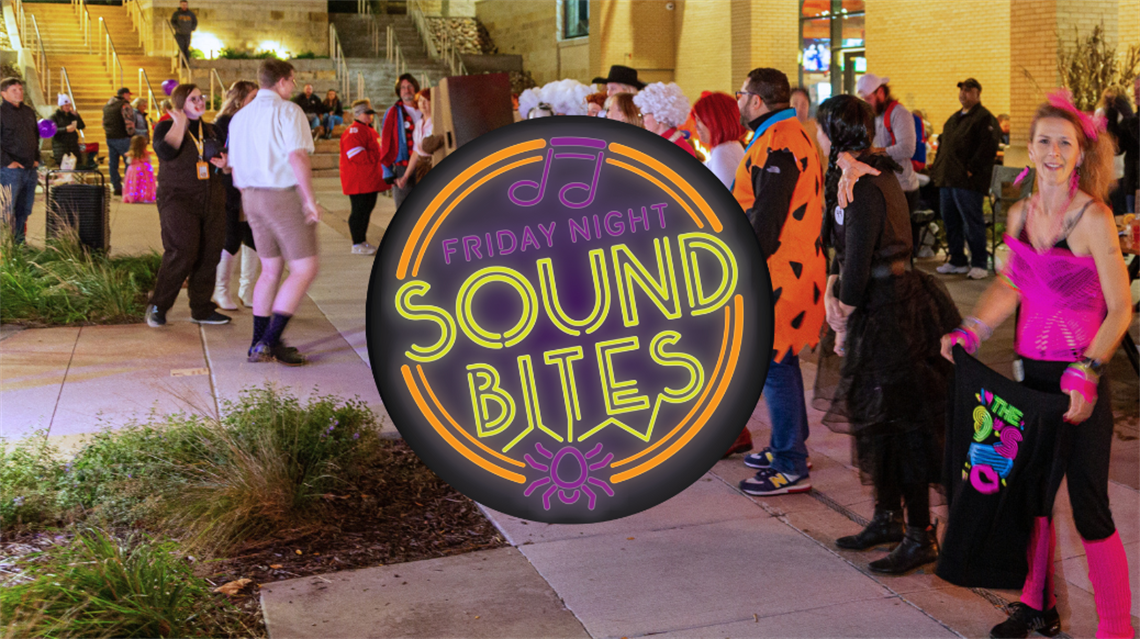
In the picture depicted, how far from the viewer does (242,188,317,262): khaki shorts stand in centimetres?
661

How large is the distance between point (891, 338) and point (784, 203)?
725 mm

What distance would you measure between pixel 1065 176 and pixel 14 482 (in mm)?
4196

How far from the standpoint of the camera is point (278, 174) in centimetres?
652

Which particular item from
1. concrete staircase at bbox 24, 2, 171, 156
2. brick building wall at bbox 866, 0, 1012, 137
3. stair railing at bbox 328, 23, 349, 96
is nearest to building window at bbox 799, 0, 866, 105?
brick building wall at bbox 866, 0, 1012, 137

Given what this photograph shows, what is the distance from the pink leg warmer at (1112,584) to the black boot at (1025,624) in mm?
161

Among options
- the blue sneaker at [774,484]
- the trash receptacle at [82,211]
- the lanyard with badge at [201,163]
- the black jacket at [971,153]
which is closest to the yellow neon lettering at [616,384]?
the blue sneaker at [774,484]

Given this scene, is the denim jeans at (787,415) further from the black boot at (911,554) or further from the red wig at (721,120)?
the red wig at (721,120)

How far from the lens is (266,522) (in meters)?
4.36

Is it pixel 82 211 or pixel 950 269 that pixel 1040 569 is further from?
pixel 82 211

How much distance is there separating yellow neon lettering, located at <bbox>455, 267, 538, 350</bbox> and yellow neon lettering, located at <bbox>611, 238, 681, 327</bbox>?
4.5 inches

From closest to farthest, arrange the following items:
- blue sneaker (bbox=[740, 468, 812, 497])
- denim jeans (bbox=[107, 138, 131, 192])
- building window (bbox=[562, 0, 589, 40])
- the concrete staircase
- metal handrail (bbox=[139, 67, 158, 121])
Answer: blue sneaker (bbox=[740, 468, 812, 497])
denim jeans (bbox=[107, 138, 131, 192])
metal handrail (bbox=[139, 67, 158, 121])
the concrete staircase
building window (bbox=[562, 0, 589, 40])

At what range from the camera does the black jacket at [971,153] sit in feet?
33.6

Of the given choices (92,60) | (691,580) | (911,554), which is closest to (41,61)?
(92,60)

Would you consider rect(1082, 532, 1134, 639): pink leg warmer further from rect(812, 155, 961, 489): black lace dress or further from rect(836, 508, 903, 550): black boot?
rect(836, 508, 903, 550): black boot
